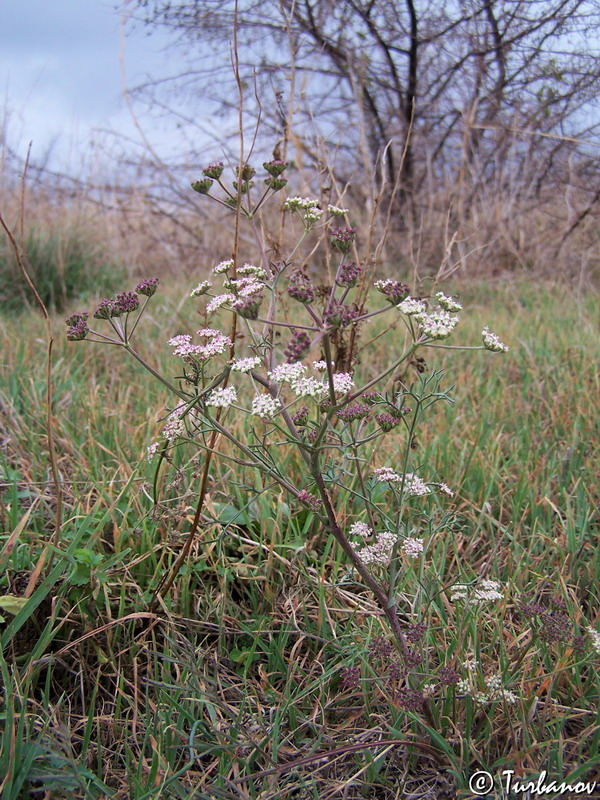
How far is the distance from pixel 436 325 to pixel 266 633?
1.03 metres

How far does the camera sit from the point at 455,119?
7309mm

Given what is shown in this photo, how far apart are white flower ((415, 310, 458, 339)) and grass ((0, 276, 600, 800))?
488 millimetres

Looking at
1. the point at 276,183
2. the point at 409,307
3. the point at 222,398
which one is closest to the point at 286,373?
the point at 222,398

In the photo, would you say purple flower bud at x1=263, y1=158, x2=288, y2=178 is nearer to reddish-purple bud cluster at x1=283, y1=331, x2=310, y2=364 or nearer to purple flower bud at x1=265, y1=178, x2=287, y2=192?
purple flower bud at x1=265, y1=178, x2=287, y2=192

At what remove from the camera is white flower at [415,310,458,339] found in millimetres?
1180

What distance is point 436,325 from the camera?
1184mm

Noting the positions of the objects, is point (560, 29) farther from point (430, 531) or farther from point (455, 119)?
point (430, 531)

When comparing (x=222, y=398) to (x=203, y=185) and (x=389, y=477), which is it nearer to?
(x=389, y=477)

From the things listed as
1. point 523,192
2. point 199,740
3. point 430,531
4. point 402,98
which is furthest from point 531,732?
point 402,98

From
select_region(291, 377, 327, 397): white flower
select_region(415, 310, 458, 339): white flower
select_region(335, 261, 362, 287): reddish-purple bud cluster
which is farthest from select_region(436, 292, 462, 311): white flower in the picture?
select_region(291, 377, 327, 397): white flower

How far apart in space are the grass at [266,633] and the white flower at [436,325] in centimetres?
49

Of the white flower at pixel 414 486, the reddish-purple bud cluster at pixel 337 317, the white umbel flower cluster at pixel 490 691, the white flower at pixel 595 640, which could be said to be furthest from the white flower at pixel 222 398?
the white flower at pixel 595 640

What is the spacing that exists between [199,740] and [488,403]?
2.15 metres

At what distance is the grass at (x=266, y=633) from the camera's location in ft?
4.44
